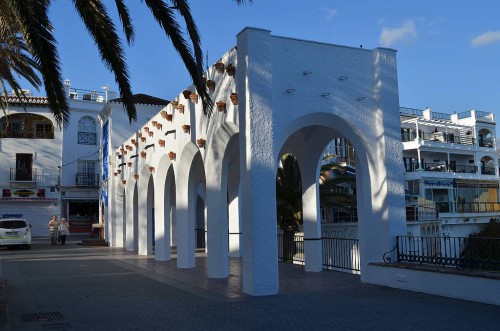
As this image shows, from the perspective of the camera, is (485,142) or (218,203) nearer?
(218,203)

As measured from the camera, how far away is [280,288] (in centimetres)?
1109

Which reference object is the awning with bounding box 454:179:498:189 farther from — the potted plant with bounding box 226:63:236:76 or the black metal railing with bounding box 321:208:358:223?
the potted plant with bounding box 226:63:236:76

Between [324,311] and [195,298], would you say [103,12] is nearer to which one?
[195,298]

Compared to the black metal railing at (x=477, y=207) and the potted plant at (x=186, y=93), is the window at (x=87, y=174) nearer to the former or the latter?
the potted plant at (x=186, y=93)

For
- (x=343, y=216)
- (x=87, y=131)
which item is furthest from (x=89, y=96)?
(x=343, y=216)

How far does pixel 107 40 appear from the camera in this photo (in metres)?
8.17

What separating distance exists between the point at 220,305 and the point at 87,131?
37.7m

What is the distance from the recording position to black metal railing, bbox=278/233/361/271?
14578 millimetres

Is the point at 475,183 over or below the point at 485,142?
below

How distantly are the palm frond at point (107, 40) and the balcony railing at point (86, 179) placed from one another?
119ft

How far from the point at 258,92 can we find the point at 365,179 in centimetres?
361

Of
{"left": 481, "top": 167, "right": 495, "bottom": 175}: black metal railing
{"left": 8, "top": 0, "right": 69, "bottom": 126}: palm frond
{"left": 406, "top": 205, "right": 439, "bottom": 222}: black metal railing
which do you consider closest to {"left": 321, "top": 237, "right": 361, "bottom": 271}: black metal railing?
{"left": 8, "top": 0, "right": 69, "bottom": 126}: palm frond

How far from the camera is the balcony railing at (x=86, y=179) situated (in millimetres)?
42719

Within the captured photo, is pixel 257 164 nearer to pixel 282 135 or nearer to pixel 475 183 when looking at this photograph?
pixel 282 135
